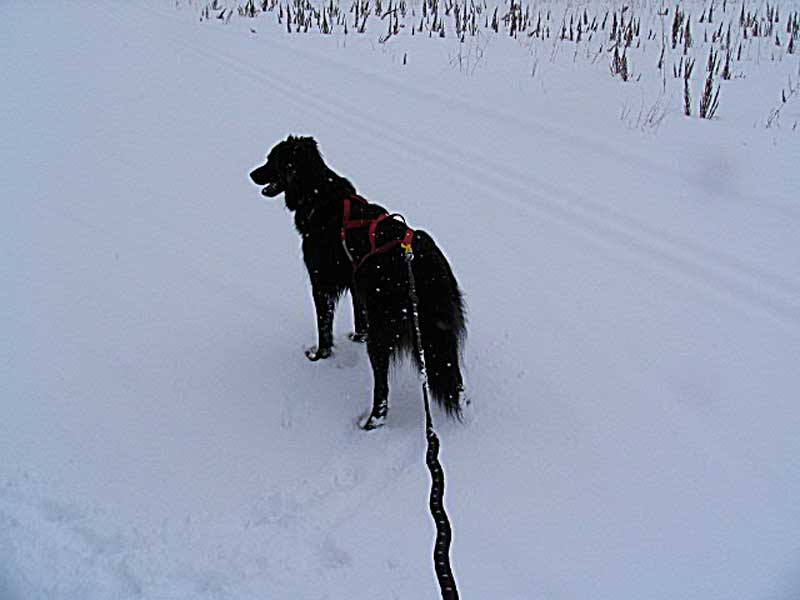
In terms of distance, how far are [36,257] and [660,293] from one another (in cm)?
367

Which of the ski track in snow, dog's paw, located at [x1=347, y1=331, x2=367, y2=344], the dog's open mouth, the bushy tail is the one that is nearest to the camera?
the bushy tail

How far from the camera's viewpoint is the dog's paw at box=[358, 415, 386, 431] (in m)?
2.72

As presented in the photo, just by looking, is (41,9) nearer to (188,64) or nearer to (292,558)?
(188,64)

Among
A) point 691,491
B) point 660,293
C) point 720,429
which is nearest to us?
point 691,491

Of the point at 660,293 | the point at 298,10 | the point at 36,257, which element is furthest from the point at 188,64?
the point at 660,293

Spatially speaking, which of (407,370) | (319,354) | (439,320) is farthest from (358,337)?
(439,320)

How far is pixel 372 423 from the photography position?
2729 mm

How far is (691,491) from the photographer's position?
7.73 ft

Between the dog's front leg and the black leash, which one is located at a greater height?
the black leash

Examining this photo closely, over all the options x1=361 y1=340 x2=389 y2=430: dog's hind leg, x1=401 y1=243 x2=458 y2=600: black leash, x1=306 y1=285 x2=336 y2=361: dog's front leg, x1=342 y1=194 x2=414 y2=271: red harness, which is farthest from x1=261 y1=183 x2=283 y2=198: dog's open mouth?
x1=401 y1=243 x2=458 y2=600: black leash

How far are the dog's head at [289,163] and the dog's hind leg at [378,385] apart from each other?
895 mm

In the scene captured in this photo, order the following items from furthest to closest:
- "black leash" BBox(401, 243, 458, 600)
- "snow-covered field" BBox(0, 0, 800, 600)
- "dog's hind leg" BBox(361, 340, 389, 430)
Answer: "dog's hind leg" BBox(361, 340, 389, 430)
"snow-covered field" BBox(0, 0, 800, 600)
"black leash" BBox(401, 243, 458, 600)

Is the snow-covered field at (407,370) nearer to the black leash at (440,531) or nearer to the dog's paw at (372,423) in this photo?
the dog's paw at (372,423)

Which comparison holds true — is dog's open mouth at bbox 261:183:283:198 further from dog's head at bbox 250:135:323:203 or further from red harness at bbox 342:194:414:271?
red harness at bbox 342:194:414:271
